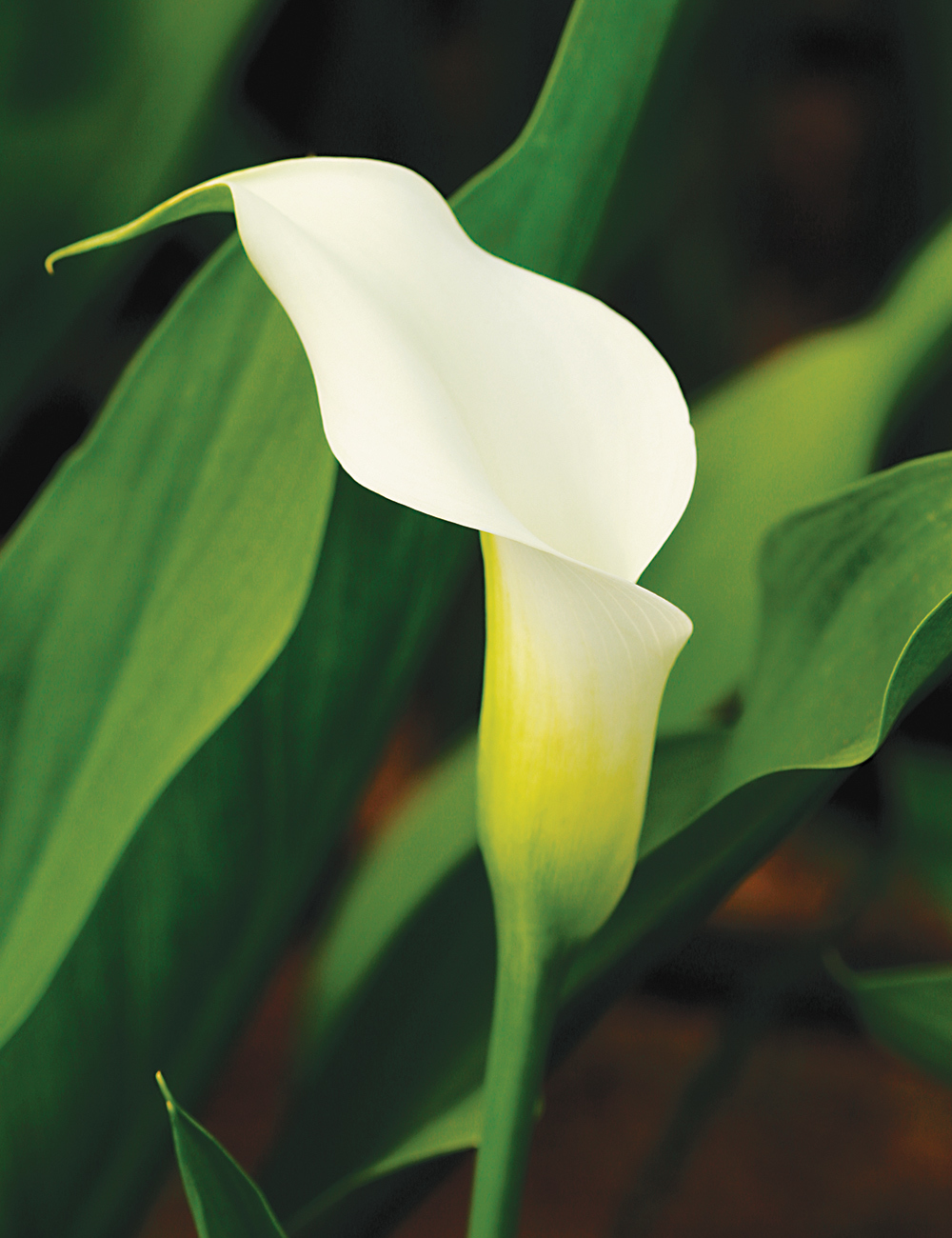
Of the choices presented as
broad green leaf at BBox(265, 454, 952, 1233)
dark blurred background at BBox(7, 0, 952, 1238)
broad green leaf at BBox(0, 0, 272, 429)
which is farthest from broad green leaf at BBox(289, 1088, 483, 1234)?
broad green leaf at BBox(0, 0, 272, 429)

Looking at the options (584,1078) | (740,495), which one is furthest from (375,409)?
(584,1078)

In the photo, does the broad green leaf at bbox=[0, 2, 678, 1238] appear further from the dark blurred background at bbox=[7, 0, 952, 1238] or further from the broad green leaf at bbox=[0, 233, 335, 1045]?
the dark blurred background at bbox=[7, 0, 952, 1238]

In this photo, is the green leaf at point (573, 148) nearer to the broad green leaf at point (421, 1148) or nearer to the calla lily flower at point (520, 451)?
the calla lily flower at point (520, 451)

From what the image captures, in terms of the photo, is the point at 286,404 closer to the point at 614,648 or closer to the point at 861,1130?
the point at 614,648

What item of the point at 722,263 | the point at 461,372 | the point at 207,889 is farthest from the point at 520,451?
the point at 722,263

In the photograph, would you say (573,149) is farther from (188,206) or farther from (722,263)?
(722,263)

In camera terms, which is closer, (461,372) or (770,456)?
(461,372)
